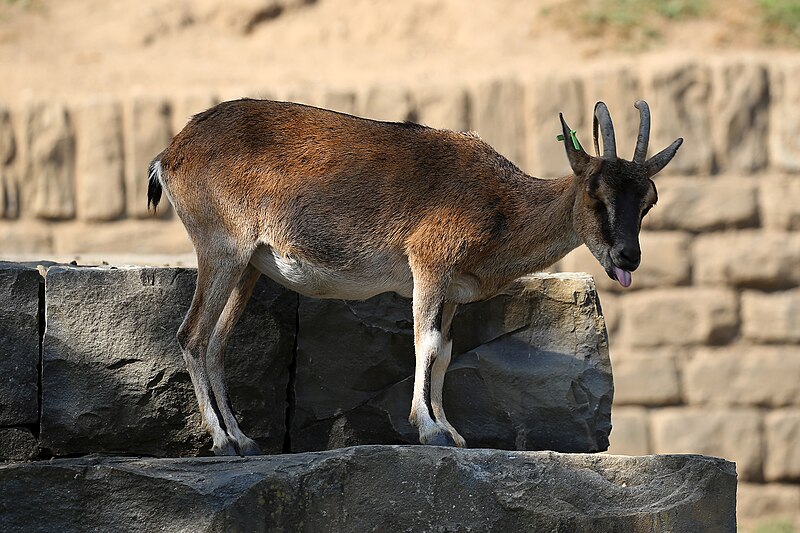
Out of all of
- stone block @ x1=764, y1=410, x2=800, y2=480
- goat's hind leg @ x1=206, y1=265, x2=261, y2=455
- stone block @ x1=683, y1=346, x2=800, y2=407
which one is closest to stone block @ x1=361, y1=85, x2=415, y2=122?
stone block @ x1=683, y1=346, x2=800, y2=407

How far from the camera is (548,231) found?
22.2 ft

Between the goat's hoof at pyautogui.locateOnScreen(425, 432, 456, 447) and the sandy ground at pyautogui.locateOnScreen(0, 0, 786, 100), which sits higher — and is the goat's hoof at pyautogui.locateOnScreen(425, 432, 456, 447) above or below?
below

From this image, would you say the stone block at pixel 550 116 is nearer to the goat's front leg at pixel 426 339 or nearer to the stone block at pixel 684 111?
the stone block at pixel 684 111

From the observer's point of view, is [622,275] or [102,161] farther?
[102,161]

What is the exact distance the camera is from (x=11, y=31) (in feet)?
49.2

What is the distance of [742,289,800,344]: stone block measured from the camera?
1249 centimetres

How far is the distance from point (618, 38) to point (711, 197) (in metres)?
2.51

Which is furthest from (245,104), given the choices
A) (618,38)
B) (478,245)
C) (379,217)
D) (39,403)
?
(618,38)

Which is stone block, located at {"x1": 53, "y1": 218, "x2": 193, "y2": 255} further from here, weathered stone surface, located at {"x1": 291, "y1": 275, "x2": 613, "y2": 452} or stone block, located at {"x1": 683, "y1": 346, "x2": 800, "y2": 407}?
weathered stone surface, located at {"x1": 291, "y1": 275, "x2": 613, "y2": 452}

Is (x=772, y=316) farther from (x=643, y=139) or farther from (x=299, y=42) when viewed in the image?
(x=643, y=139)

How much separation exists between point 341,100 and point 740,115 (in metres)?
3.87

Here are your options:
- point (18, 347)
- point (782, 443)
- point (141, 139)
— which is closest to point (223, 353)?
point (18, 347)

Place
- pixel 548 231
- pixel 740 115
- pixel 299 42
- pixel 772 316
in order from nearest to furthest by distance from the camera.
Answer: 1. pixel 548 231
2. pixel 772 316
3. pixel 740 115
4. pixel 299 42

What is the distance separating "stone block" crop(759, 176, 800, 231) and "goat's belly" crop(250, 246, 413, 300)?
22.1 feet
